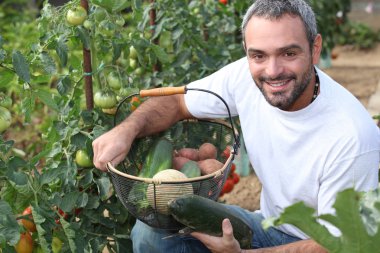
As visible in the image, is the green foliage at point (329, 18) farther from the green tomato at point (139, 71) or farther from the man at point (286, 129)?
the man at point (286, 129)

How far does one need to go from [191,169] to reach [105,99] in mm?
474

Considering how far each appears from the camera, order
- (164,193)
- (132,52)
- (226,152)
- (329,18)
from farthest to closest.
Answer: (329,18)
(132,52)
(226,152)
(164,193)

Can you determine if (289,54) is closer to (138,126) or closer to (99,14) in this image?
(138,126)

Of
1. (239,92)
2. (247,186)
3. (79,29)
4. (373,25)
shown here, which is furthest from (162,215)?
(373,25)

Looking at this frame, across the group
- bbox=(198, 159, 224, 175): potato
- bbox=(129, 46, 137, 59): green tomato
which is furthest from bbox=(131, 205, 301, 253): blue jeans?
bbox=(129, 46, 137, 59): green tomato

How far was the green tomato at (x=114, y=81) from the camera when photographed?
2.68 meters

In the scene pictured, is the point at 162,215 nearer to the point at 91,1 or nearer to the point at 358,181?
the point at 358,181

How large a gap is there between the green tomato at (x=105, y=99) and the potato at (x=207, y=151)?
386 millimetres

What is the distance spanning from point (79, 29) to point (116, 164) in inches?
21.2

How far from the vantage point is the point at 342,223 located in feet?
4.51

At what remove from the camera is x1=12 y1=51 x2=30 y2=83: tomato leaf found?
7.22ft

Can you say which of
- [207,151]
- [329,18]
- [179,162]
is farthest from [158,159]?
[329,18]

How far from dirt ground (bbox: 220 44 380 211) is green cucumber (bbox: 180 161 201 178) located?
162 cm

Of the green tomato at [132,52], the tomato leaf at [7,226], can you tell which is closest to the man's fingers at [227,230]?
the tomato leaf at [7,226]
